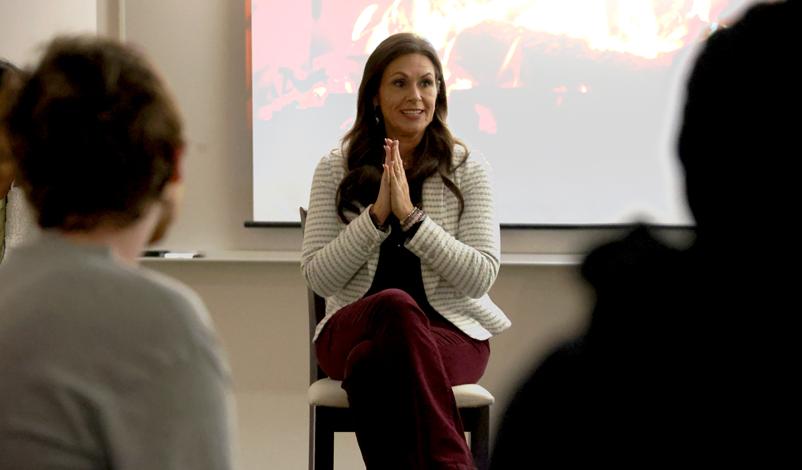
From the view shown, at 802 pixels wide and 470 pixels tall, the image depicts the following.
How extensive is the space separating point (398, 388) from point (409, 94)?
90 centimetres

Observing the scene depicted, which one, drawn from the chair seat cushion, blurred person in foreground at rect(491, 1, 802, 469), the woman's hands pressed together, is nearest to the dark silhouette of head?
blurred person in foreground at rect(491, 1, 802, 469)

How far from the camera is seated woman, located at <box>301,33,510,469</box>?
7.39 ft

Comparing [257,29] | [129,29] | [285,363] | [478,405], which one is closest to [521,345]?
[285,363]

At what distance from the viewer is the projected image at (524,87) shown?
11.3 ft

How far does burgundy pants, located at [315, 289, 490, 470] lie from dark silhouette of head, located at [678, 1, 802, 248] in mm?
1600

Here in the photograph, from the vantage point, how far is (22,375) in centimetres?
94

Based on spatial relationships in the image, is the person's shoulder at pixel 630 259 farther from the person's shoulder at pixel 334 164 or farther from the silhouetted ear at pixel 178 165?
the person's shoulder at pixel 334 164

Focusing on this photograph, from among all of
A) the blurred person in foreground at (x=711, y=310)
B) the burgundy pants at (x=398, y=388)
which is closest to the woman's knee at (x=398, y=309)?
the burgundy pants at (x=398, y=388)

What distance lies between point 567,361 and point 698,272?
0.36 feet

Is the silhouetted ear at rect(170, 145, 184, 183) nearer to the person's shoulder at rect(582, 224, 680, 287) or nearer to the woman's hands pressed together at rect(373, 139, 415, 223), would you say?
the person's shoulder at rect(582, 224, 680, 287)

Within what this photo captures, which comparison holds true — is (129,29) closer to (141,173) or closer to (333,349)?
(333,349)

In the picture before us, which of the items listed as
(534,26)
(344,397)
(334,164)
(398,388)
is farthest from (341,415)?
(534,26)

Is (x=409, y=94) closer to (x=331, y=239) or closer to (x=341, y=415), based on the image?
(x=331, y=239)

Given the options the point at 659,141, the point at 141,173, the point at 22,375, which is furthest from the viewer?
the point at 659,141
